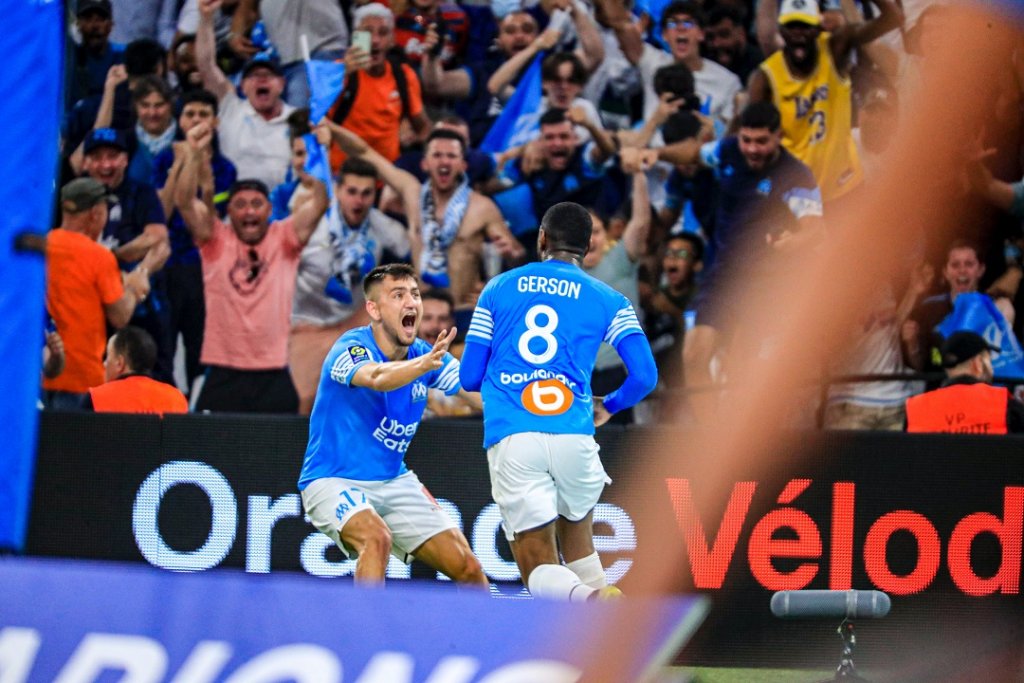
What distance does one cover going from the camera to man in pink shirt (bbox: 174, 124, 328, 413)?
10352mm

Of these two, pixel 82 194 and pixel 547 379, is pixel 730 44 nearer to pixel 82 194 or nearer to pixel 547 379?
pixel 82 194

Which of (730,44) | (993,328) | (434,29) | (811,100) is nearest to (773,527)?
(993,328)

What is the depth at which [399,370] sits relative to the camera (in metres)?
6.43

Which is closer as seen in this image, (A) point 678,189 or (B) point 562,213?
(B) point 562,213

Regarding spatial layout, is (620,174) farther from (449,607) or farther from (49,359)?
(449,607)

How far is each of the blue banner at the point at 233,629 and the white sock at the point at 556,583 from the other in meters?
2.90

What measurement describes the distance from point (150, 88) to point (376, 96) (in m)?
1.68

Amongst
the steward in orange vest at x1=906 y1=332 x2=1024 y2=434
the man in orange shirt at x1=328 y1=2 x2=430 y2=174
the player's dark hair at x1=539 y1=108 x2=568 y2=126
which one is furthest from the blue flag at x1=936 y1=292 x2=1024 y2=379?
the man in orange shirt at x1=328 y1=2 x2=430 y2=174

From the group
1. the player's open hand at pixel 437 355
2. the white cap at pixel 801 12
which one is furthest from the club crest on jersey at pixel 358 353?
the white cap at pixel 801 12

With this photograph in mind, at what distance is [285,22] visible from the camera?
1120cm

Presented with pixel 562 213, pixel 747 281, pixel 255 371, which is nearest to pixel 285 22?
→ pixel 255 371

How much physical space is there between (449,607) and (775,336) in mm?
7121

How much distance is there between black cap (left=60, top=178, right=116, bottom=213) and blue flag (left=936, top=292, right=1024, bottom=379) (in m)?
6.01

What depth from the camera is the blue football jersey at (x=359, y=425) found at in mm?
6988
